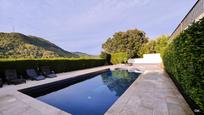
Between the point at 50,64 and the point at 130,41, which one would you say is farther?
the point at 130,41

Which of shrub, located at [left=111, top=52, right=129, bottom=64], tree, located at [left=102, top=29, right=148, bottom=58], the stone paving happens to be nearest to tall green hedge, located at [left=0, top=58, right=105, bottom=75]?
shrub, located at [left=111, top=52, right=129, bottom=64]

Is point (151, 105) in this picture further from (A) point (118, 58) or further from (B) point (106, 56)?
(A) point (118, 58)

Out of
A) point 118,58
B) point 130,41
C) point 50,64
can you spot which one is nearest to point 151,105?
point 50,64

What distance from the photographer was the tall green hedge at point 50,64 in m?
10.2

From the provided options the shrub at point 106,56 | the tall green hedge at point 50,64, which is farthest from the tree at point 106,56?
the tall green hedge at point 50,64

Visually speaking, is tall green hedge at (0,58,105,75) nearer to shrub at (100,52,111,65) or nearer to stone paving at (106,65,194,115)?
shrub at (100,52,111,65)

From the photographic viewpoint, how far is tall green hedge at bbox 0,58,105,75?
1016 centimetres

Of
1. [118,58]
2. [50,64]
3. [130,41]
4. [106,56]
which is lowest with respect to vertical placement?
[50,64]

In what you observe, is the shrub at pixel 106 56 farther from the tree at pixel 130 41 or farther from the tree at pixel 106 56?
the tree at pixel 130 41

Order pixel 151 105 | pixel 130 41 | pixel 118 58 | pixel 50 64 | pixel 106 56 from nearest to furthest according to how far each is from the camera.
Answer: pixel 151 105
pixel 50 64
pixel 106 56
pixel 118 58
pixel 130 41

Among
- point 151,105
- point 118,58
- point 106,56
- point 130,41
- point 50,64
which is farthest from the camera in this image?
point 130,41

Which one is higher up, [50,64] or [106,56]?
[106,56]

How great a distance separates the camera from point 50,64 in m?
13.4

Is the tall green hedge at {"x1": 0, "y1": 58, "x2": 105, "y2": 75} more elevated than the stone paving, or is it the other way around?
the tall green hedge at {"x1": 0, "y1": 58, "x2": 105, "y2": 75}
